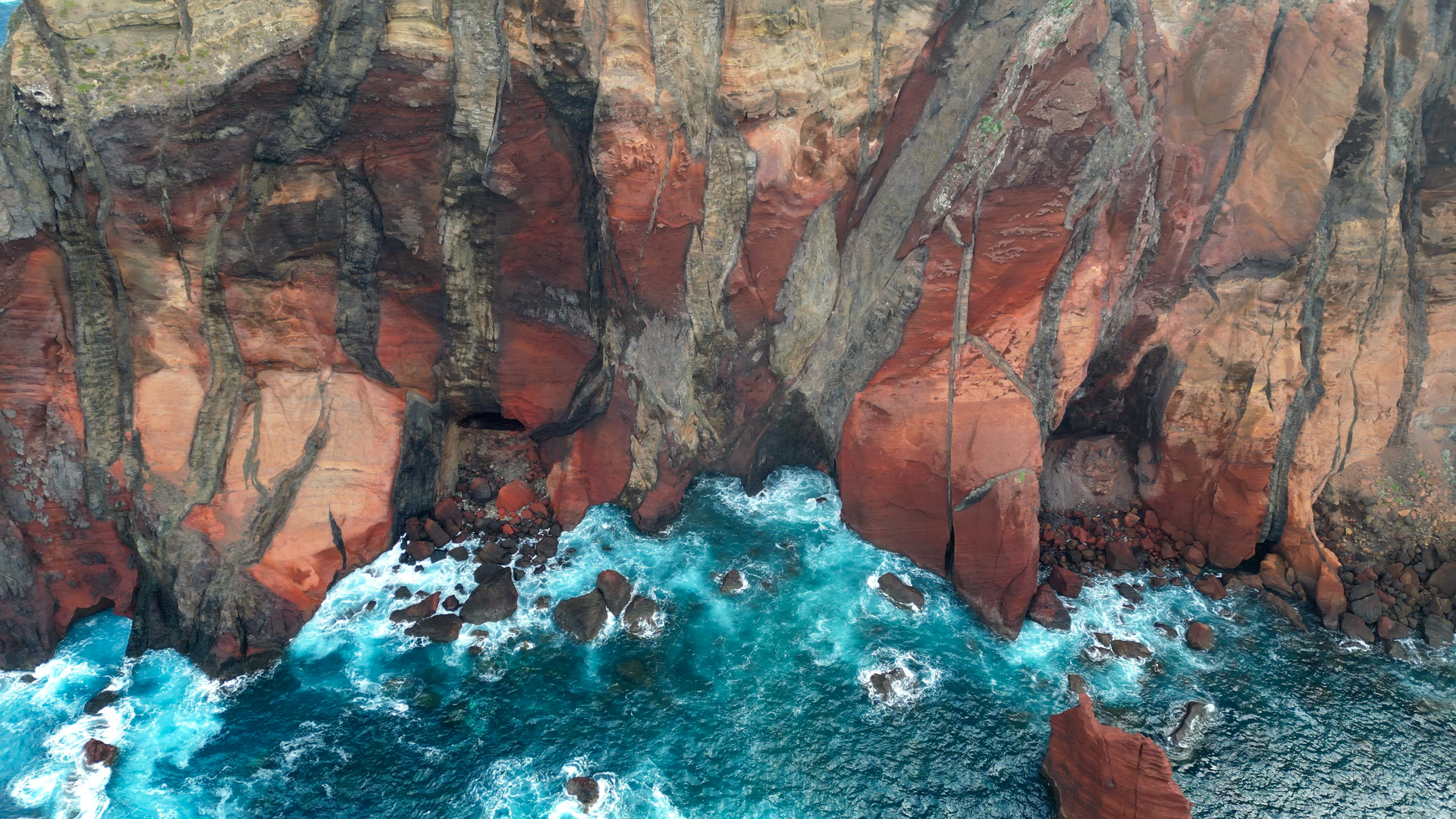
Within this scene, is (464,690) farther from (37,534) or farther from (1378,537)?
(1378,537)

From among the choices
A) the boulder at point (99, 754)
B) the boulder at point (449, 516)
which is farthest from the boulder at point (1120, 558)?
the boulder at point (99, 754)

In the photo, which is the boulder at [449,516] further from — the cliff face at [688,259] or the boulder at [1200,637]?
the boulder at [1200,637]

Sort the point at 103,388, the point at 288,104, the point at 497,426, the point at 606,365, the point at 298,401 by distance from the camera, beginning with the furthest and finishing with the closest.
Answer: the point at 497,426
the point at 606,365
the point at 298,401
the point at 103,388
the point at 288,104

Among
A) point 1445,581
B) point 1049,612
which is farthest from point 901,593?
point 1445,581

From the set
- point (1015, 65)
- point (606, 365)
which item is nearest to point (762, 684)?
point (606, 365)

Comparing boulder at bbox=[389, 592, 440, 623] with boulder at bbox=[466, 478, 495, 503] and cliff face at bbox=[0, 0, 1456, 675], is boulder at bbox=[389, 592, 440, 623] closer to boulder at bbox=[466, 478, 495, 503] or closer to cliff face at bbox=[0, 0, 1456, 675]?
cliff face at bbox=[0, 0, 1456, 675]

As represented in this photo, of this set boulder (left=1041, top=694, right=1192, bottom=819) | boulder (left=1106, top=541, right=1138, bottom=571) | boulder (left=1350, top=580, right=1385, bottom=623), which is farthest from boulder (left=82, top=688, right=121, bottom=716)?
boulder (left=1350, top=580, right=1385, bottom=623)
